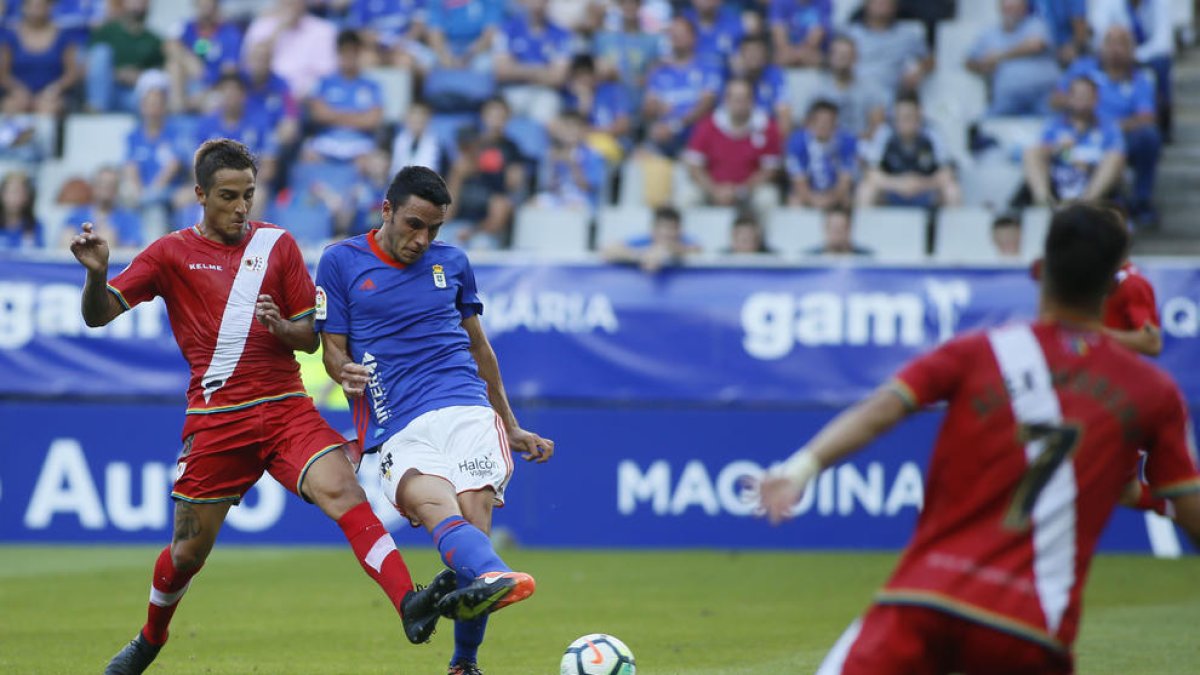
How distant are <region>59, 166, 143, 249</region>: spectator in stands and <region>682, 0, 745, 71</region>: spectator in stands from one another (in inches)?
241

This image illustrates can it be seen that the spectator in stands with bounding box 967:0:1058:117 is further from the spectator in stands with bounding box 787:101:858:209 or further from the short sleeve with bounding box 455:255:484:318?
the short sleeve with bounding box 455:255:484:318

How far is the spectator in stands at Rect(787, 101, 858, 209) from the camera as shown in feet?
53.8

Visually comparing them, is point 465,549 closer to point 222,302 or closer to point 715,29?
point 222,302

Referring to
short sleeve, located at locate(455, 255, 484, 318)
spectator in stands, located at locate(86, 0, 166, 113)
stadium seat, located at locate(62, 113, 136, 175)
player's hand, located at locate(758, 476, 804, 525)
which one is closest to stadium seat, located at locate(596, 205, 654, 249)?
stadium seat, located at locate(62, 113, 136, 175)

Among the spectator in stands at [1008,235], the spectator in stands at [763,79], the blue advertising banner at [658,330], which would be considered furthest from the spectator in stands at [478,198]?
the spectator in stands at [1008,235]

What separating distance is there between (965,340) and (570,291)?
9961 millimetres

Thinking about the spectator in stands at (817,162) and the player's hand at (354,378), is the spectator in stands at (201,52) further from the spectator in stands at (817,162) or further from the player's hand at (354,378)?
the player's hand at (354,378)

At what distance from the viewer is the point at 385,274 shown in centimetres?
720

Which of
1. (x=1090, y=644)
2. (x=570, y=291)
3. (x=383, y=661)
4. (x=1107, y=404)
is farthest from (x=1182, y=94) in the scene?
(x=1107, y=404)

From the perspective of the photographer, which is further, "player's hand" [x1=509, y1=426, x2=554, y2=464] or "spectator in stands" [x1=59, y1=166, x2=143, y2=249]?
"spectator in stands" [x1=59, y1=166, x2=143, y2=249]

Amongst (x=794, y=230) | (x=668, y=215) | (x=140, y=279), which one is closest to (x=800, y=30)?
(x=794, y=230)

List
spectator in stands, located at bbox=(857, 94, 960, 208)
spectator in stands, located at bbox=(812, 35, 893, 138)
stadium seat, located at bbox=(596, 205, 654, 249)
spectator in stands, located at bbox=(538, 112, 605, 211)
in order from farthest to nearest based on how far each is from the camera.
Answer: spectator in stands, located at bbox=(812, 35, 893, 138), spectator in stands, located at bbox=(538, 112, 605, 211), spectator in stands, located at bbox=(857, 94, 960, 208), stadium seat, located at bbox=(596, 205, 654, 249)

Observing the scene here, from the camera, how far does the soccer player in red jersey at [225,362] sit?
286 inches

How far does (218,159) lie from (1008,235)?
31.1ft
